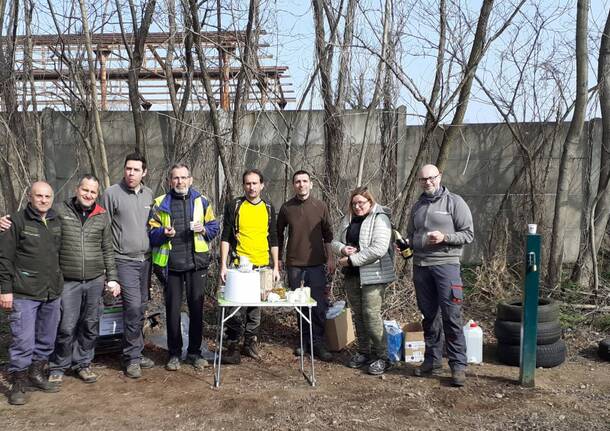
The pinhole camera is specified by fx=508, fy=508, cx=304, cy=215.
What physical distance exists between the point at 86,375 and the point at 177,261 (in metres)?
1.26

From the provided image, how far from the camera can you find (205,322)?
6.11 m

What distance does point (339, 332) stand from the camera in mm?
5359

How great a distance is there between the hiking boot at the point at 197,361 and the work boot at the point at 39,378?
118 centimetres

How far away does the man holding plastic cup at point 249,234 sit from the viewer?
16.3 feet

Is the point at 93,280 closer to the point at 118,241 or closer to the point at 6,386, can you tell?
the point at 118,241

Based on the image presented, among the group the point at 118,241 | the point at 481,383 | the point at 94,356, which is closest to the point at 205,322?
the point at 94,356

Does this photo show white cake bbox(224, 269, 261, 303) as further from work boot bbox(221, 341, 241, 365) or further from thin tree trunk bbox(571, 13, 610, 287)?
thin tree trunk bbox(571, 13, 610, 287)

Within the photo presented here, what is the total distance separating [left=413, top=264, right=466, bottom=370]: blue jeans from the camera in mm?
4395

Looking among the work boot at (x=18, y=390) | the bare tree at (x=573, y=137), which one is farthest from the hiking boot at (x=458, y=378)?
the work boot at (x=18, y=390)

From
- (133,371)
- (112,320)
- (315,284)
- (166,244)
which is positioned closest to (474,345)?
(315,284)

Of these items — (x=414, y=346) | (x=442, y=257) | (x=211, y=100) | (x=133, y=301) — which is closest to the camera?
(x=442, y=257)

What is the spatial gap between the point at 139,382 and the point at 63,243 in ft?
4.57

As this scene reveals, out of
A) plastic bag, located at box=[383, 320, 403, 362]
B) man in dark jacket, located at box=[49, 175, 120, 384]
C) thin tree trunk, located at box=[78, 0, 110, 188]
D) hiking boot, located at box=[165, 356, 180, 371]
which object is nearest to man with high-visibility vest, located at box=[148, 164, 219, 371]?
hiking boot, located at box=[165, 356, 180, 371]

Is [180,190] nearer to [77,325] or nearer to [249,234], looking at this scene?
[249,234]
